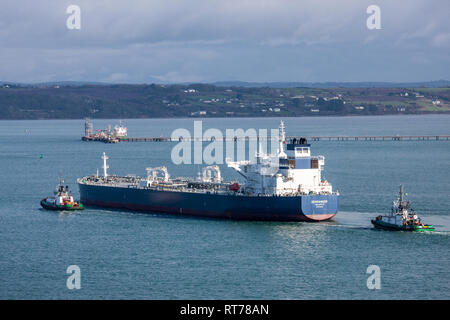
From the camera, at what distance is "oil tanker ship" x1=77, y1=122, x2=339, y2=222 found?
168 feet

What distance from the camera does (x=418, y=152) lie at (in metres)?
120

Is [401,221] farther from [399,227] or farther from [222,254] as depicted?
[222,254]

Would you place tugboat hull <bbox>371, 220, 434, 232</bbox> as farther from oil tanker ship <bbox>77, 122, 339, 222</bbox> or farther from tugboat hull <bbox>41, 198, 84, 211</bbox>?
tugboat hull <bbox>41, 198, 84, 211</bbox>

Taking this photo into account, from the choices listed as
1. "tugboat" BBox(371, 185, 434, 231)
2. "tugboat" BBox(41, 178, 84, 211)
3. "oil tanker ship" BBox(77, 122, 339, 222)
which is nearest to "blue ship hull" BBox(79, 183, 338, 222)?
"oil tanker ship" BBox(77, 122, 339, 222)

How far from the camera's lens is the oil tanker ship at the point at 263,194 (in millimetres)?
51344

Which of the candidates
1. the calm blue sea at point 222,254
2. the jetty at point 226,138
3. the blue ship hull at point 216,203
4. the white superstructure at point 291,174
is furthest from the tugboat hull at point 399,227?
the jetty at point 226,138

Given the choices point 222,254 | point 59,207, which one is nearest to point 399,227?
point 222,254

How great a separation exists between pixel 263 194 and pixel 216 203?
3750 millimetres

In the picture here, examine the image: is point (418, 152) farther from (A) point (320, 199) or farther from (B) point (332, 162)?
(A) point (320, 199)

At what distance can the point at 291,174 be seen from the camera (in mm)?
52906

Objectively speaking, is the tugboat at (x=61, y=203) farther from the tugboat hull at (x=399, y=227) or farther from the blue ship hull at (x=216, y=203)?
the tugboat hull at (x=399, y=227)

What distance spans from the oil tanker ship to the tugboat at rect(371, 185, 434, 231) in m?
3.56

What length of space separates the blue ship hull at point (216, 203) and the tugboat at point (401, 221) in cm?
354
